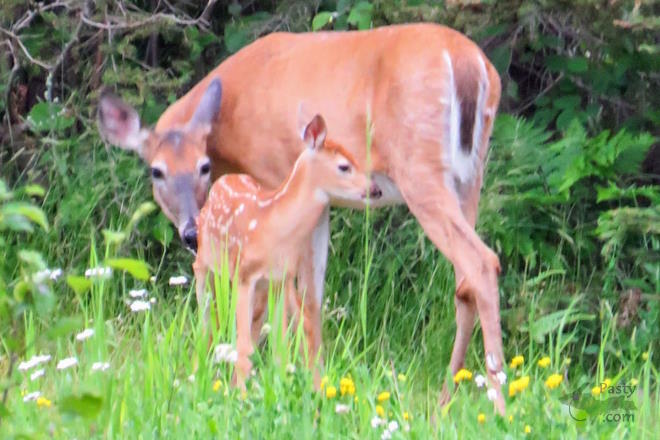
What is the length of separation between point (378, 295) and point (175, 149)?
1220 mm

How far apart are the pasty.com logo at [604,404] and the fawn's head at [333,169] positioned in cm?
123

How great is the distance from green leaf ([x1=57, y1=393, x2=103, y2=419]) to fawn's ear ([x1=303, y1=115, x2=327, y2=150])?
10.3ft

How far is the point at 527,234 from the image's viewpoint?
6344 millimetres

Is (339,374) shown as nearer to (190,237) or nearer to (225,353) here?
(225,353)

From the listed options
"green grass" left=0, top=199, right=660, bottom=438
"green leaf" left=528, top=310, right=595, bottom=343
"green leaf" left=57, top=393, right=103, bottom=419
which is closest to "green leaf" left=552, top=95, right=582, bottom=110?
"green grass" left=0, top=199, right=660, bottom=438

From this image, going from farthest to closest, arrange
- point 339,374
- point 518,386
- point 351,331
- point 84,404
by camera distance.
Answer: point 351,331, point 339,374, point 518,386, point 84,404

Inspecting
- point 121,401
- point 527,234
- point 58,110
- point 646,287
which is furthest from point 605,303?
point 58,110

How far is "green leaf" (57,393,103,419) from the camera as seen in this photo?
212 cm

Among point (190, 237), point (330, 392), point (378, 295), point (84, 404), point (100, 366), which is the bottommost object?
point (378, 295)

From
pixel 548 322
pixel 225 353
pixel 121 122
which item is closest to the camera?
pixel 225 353

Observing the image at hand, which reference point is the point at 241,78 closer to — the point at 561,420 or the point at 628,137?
the point at 628,137

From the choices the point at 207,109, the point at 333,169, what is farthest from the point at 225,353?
the point at 207,109

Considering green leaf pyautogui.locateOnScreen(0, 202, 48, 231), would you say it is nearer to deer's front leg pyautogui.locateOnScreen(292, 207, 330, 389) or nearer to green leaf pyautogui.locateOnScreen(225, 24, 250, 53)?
deer's front leg pyautogui.locateOnScreen(292, 207, 330, 389)

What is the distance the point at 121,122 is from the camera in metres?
6.32
